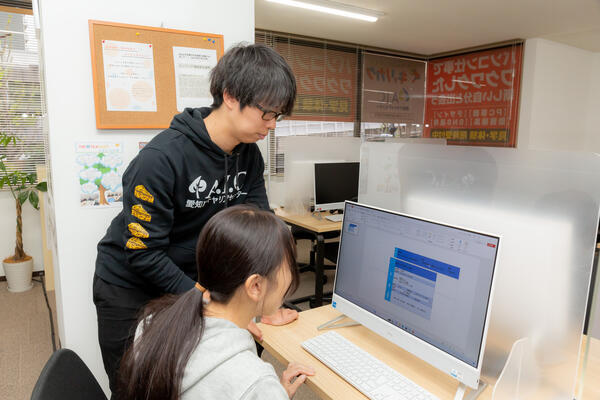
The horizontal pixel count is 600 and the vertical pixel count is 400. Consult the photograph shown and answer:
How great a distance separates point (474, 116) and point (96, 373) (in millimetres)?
5701

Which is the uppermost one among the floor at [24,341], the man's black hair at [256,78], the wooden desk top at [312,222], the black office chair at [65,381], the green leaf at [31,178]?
the man's black hair at [256,78]

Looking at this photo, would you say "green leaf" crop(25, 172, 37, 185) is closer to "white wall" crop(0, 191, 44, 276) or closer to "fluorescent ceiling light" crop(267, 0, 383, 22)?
"white wall" crop(0, 191, 44, 276)

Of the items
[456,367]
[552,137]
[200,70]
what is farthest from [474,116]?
[456,367]

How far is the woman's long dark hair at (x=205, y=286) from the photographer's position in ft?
2.58

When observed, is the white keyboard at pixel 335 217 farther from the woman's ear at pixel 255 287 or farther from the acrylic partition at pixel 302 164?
the woman's ear at pixel 255 287

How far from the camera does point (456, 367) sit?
0.94 metres

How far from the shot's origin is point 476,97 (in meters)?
5.85

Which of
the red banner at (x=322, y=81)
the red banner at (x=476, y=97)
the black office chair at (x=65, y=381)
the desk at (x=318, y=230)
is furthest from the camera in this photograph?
the red banner at (x=476, y=97)

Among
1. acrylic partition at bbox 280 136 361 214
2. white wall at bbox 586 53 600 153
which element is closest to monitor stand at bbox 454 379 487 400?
acrylic partition at bbox 280 136 361 214

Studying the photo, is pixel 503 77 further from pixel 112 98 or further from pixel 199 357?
pixel 199 357

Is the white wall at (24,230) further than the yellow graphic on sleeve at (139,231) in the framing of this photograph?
Yes

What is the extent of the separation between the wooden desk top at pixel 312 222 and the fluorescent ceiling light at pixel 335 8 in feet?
6.47

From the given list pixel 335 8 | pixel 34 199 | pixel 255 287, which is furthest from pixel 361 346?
pixel 335 8

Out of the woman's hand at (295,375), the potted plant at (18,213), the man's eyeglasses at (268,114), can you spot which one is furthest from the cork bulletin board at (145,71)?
the potted plant at (18,213)
